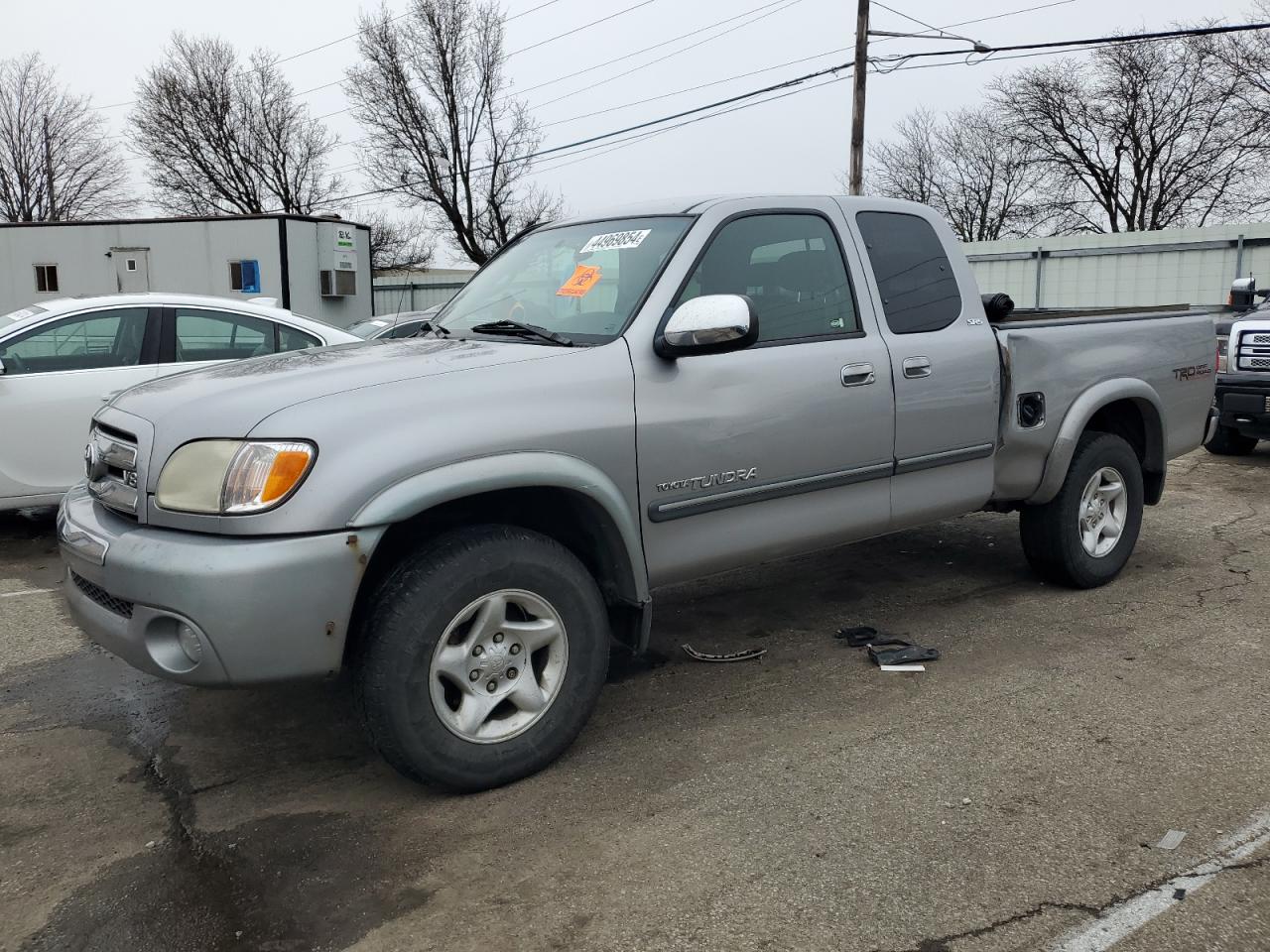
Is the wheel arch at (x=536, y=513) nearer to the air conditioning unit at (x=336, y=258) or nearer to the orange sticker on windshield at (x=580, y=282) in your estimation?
the orange sticker on windshield at (x=580, y=282)

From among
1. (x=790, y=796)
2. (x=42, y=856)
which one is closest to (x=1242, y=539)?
(x=790, y=796)

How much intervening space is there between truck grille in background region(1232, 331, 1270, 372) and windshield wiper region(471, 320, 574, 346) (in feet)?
27.2

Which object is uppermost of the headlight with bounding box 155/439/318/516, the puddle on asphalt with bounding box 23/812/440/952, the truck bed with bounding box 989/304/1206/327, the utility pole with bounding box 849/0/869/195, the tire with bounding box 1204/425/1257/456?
the utility pole with bounding box 849/0/869/195

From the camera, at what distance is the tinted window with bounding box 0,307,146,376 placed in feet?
21.9

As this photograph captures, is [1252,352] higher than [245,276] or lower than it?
lower

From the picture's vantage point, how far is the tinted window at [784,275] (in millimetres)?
3982

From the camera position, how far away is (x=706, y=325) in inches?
138

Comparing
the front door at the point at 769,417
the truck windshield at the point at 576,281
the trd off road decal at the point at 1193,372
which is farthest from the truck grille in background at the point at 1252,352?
the truck windshield at the point at 576,281

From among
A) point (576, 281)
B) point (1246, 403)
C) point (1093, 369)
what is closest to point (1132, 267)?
point (1246, 403)

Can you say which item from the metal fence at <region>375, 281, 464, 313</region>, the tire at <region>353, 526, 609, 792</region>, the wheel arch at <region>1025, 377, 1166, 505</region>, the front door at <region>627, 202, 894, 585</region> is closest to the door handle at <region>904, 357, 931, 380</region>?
the front door at <region>627, 202, 894, 585</region>

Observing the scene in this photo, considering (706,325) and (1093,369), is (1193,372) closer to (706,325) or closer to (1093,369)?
(1093,369)

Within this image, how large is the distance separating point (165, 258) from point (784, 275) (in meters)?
19.3

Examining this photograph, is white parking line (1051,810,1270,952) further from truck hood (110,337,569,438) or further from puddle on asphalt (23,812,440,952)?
truck hood (110,337,569,438)

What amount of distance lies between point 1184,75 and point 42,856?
137ft
